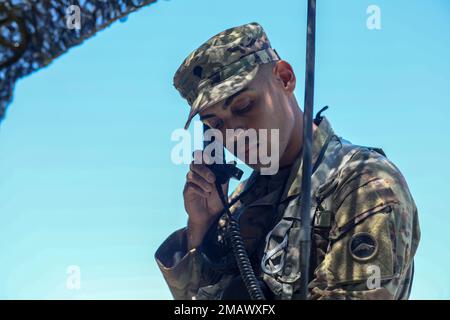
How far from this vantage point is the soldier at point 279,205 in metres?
3.70

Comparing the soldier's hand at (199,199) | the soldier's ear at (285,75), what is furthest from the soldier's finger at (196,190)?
the soldier's ear at (285,75)

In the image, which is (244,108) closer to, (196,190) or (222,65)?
(222,65)

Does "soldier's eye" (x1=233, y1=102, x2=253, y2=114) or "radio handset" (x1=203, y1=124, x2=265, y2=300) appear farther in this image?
"soldier's eye" (x1=233, y1=102, x2=253, y2=114)

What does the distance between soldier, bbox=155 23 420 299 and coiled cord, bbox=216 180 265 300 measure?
0.07 meters

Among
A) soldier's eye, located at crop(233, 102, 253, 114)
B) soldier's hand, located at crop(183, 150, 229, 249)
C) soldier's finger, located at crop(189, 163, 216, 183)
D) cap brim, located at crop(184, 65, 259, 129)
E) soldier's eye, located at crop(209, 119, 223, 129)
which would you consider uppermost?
cap brim, located at crop(184, 65, 259, 129)

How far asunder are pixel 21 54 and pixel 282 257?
189 centimetres

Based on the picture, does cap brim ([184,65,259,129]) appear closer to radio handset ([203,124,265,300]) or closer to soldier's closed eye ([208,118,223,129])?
soldier's closed eye ([208,118,223,129])

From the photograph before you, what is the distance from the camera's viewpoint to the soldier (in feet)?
12.1

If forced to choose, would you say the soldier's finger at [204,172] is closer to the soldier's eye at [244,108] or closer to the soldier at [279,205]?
the soldier at [279,205]

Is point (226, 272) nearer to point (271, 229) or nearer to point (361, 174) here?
point (271, 229)

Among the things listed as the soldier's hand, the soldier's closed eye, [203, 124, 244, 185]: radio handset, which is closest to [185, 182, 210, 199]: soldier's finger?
the soldier's hand

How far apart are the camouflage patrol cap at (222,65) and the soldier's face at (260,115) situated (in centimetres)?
8
